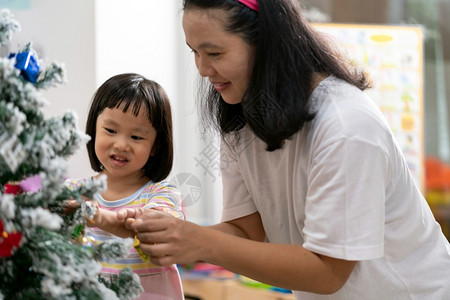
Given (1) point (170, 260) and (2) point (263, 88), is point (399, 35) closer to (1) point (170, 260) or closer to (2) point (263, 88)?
(2) point (263, 88)

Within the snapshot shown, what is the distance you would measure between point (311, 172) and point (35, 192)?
0.49 metres

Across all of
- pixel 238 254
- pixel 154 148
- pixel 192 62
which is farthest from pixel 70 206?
pixel 192 62

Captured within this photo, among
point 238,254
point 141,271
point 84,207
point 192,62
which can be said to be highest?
point 192,62

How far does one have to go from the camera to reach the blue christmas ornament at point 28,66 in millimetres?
871

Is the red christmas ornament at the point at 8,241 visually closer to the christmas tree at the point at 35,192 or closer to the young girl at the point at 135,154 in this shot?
the christmas tree at the point at 35,192

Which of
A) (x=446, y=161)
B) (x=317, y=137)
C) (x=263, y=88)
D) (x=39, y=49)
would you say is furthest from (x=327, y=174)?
(x=446, y=161)

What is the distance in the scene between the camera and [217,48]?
1103 mm

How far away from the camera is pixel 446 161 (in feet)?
12.5

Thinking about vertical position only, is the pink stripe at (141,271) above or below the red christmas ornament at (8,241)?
below

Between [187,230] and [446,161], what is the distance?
3.10m

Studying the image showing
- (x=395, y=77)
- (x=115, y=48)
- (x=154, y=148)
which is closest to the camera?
(x=154, y=148)

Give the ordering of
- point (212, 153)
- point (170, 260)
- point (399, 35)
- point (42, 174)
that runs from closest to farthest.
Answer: point (42, 174) < point (170, 260) < point (212, 153) < point (399, 35)

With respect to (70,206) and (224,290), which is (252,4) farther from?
(224,290)

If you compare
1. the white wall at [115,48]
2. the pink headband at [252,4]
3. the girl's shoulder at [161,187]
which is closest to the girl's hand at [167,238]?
the girl's shoulder at [161,187]
